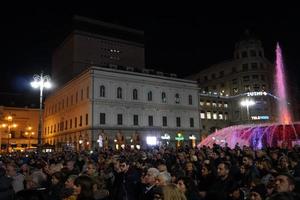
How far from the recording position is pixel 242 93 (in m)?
83.7

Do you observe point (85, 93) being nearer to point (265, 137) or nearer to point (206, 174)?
point (265, 137)

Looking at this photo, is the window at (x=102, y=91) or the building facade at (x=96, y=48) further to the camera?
the building facade at (x=96, y=48)

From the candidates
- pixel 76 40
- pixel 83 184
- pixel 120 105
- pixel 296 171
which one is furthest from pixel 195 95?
pixel 83 184

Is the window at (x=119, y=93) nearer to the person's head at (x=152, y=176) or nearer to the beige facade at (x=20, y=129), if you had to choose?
the beige facade at (x=20, y=129)

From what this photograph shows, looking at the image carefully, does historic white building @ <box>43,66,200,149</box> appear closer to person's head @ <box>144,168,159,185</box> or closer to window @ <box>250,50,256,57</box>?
window @ <box>250,50,256,57</box>

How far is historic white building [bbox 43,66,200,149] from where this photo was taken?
5575cm

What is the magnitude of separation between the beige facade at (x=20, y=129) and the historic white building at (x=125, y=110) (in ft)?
47.7

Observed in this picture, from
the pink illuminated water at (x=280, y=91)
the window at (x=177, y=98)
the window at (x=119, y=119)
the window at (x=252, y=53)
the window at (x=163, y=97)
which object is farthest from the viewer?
the window at (x=252, y=53)

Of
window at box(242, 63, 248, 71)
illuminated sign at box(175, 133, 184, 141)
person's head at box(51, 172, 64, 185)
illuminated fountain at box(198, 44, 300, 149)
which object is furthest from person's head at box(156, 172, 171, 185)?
window at box(242, 63, 248, 71)

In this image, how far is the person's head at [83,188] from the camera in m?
5.11

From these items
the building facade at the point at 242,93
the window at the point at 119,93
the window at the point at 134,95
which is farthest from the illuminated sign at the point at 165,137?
the building facade at the point at 242,93

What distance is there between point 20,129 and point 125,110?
36506 millimetres

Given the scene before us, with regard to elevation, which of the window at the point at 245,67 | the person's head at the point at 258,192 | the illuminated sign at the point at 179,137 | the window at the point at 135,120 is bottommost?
the person's head at the point at 258,192

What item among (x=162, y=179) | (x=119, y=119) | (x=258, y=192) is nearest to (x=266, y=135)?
(x=258, y=192)
